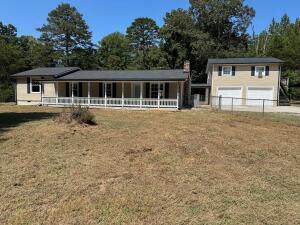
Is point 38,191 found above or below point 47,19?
below

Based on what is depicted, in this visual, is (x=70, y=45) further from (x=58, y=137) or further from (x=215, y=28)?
(x=58, y=137)

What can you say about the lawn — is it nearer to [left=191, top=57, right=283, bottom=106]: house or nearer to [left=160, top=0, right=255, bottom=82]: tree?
[left=191, top=57, right=283, bottom=106]: house

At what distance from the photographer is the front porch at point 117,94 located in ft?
83.0

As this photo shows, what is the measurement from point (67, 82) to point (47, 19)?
114ft

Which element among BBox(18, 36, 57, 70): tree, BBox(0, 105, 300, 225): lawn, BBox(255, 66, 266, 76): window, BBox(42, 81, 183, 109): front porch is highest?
BBox(18, 36, 57, 70): tree

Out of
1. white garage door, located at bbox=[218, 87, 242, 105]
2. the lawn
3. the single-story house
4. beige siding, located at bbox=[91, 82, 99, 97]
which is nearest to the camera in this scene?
the lawn

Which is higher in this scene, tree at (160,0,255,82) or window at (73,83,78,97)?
tree at (160,0,255,82)

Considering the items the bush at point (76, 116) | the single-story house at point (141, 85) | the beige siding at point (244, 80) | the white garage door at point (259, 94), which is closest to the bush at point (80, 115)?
the bush at point (76, 116)

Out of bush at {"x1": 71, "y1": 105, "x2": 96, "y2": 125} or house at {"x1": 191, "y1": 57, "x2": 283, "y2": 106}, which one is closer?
bush at {"x1": 71, "y1": 105, "x2": 96, "y2": 125}

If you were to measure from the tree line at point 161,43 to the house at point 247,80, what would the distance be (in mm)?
13132

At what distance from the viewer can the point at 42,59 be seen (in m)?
53.4

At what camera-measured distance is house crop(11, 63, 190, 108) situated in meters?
25.3

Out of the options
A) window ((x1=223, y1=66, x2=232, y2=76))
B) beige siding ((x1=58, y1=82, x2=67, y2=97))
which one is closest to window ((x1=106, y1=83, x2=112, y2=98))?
beige siding ((x1=58, y1=82, x2=67, y2=97))

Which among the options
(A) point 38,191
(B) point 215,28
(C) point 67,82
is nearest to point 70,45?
(B) point 215,28
